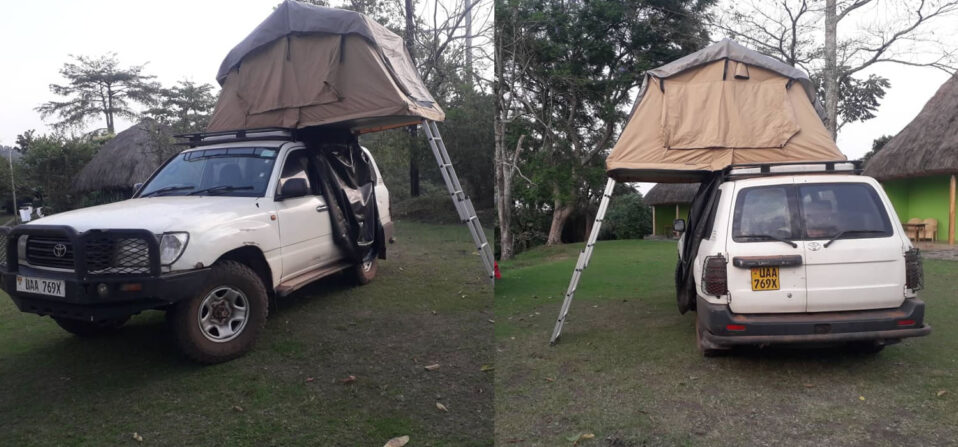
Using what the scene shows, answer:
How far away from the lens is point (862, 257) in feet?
15.1

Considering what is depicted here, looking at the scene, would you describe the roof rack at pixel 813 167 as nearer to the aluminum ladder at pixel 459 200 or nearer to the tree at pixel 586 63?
the aluminum ladder at pixel 459 200

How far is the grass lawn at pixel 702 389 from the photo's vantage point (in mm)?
3803

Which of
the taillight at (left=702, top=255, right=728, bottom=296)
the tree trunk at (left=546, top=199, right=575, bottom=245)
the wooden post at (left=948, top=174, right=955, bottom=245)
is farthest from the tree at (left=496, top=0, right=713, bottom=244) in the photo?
the taillight at (left=702, top=255, right=728, bottom=296)

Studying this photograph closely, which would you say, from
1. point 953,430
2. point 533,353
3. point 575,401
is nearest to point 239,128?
point 533,353

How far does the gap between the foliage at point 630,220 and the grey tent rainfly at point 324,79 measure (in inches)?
982

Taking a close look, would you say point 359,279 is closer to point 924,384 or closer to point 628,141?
point 628,141

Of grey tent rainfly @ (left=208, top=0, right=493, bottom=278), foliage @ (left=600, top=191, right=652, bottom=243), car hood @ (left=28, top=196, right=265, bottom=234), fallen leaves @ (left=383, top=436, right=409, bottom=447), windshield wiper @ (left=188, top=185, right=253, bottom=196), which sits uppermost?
grey tent rainfly @ (left=208, top=0, right=493, bottom=278)

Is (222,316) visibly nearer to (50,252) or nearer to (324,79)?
(50,252)

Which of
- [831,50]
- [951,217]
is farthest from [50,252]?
[951,217]

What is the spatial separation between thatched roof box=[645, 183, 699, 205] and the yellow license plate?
21971mm

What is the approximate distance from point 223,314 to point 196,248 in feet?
1.87

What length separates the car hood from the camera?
14.0ft

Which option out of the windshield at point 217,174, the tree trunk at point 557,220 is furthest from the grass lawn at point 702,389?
the tree trunk at point 557,220

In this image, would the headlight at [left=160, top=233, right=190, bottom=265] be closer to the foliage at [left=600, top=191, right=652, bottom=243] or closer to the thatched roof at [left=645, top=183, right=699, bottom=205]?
the thatched roof at [left=645, top=183, right=699, bottom=205]
